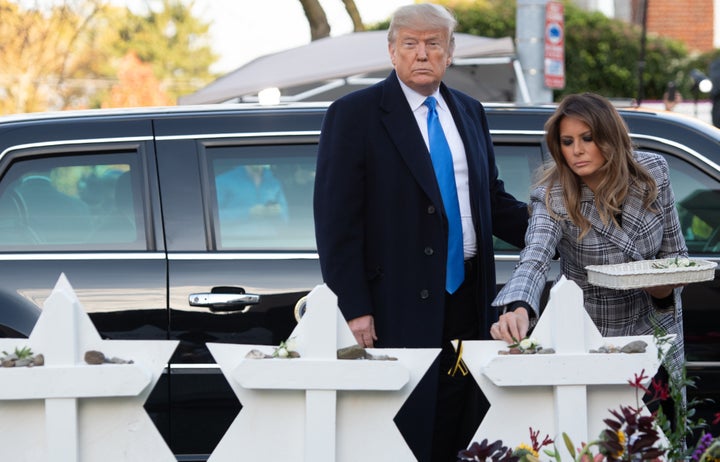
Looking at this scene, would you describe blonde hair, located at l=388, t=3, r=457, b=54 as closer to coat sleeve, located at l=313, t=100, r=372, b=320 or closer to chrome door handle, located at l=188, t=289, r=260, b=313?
coat sleeve, located at l=313, t=100, r=372, b=320

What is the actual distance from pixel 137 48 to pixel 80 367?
51.2 meters

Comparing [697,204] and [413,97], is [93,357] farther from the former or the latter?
[697,204]

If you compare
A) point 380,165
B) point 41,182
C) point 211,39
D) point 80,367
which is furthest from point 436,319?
point 211,39

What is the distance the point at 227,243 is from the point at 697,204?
6.09 feet

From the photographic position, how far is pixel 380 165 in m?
3.62

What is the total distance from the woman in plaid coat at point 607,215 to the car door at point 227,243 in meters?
1.30

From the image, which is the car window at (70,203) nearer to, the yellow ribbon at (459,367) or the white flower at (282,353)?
the yellow ribbon at (459,367)

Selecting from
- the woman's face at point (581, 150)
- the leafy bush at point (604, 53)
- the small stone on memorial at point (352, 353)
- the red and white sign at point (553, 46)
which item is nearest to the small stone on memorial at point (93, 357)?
the small stone on memorial at point (352, 353)

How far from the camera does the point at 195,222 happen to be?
4523 mm

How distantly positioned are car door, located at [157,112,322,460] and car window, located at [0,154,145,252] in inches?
6.8

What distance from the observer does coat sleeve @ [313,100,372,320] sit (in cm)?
353

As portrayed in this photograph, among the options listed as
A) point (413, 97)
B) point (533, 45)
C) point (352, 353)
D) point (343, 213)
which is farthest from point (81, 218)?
point (533, 45)

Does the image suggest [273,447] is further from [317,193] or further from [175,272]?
[175,272]

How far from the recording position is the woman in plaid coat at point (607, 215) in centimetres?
334
